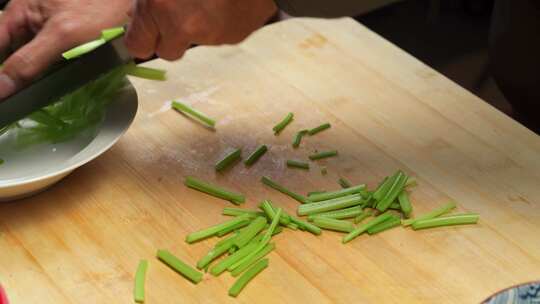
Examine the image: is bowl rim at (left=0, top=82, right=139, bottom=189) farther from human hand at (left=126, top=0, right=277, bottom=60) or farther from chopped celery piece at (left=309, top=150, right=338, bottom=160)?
chopped celery piece at (left=309, top=150, right=338, bottom=160)

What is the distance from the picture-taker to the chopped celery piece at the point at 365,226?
4.02ft

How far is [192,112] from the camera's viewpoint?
1494 mm

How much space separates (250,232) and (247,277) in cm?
10

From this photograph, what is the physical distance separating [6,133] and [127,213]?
0.99 ft

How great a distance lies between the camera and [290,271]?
1171mm

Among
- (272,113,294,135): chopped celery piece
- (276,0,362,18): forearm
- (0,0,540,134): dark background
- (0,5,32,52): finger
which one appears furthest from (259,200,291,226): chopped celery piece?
(0,0,540,134): dark background

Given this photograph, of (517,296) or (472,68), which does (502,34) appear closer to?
(517,296)

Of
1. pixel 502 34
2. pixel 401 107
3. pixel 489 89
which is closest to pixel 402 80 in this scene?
pixel 401 107

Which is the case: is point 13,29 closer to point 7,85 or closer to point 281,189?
point 7,85

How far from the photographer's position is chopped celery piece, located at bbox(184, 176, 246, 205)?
130 centimetres

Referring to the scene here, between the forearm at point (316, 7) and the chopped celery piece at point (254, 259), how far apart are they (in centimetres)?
40

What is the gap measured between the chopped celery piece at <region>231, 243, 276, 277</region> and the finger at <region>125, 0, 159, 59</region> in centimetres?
36

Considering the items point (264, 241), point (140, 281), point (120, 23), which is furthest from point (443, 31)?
point (140, 281)

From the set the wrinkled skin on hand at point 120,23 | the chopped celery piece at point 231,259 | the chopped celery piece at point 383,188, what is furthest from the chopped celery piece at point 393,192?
the wrinkled skin on hand at point 120,23
